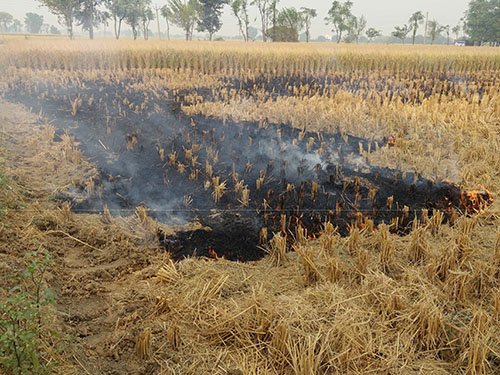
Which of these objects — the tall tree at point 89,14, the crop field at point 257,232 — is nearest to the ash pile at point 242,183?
the crop field at point 257,232

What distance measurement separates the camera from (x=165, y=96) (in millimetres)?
9930

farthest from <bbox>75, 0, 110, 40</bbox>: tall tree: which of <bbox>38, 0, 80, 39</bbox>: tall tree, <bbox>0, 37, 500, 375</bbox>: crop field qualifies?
<bbox>0, 37, 500, 375</bbox>: crop field

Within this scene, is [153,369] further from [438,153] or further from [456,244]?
[438,153]

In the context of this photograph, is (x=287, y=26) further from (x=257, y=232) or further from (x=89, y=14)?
(x=257, y=232)

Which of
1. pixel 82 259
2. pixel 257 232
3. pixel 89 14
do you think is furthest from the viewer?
pixel 89 14

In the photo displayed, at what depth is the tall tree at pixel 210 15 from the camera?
49.4m

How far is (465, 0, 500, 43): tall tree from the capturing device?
51250 millimetres

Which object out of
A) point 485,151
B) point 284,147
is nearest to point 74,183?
point 284,147

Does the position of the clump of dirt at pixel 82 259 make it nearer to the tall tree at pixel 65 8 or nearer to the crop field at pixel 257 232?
the crop field at pixel 257 232

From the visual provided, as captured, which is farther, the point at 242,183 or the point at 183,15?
the point at 183,15

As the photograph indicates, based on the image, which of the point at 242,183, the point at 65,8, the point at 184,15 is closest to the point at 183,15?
the point at 184,15

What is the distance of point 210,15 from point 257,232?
51.4 m

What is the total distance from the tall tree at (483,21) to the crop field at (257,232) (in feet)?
176

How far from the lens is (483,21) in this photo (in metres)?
52.7
